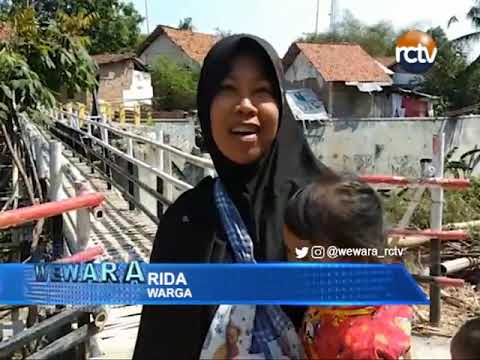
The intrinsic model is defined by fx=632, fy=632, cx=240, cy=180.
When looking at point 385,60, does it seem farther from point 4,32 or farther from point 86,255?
point 86,255

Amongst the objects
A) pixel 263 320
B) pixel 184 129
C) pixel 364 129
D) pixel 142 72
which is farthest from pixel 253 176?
pixel 142 72

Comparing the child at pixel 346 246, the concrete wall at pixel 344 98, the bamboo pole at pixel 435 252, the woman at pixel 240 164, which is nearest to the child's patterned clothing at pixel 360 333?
the child at pixel 346 246

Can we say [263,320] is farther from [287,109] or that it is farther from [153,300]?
[287,109]

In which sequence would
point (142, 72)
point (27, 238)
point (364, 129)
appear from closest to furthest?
point (27, 238)
point (364, 129)
point (142, 72)

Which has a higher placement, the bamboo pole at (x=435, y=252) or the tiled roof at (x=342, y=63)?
the tiled roof at (x=342, y=63)

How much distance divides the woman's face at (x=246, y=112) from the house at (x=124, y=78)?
1933 centimetres

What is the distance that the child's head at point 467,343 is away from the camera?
879 millimetres

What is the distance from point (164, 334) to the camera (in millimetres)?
1133

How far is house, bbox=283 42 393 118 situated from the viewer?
56.9 ft

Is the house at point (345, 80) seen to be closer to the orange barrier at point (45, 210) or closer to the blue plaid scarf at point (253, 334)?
the orange barrier at point (45, 210)

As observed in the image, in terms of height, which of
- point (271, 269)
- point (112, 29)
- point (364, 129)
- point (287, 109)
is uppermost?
point (112, 29)

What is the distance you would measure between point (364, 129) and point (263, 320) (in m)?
13.8

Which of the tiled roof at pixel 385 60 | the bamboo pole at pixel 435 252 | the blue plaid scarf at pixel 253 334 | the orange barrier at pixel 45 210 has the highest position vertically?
the tiled roof at pixel 385 60

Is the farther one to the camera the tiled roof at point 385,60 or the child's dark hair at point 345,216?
the tiled roof at point 385,60
